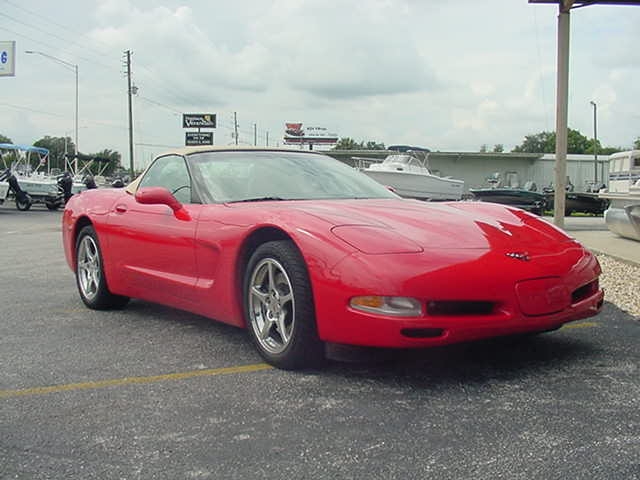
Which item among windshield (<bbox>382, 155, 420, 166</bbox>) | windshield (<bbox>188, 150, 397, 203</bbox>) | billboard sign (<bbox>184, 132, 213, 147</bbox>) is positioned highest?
billboard sign (<bbox>184, 132, 213, 147</bbox>)

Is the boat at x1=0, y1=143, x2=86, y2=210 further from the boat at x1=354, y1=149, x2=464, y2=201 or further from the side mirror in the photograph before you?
the side mirror

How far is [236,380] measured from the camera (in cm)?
327

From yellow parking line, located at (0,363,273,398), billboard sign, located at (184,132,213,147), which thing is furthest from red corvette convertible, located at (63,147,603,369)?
billboard sign, located at (184,132,213,147)

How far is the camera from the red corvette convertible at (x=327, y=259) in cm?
300

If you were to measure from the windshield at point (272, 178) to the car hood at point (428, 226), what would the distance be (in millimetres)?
335

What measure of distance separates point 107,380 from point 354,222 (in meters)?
1.44

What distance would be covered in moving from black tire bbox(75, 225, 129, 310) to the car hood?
204 centimetres

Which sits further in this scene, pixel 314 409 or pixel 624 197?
pixel 624 197

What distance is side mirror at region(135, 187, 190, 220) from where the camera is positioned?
4.04 meters

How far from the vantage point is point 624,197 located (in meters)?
9.30

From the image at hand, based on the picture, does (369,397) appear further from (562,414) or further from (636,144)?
(636,144)

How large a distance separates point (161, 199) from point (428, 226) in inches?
64.9

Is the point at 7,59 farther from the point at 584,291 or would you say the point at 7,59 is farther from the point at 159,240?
the point at 584,291

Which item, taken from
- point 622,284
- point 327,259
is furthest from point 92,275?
point 622,284
